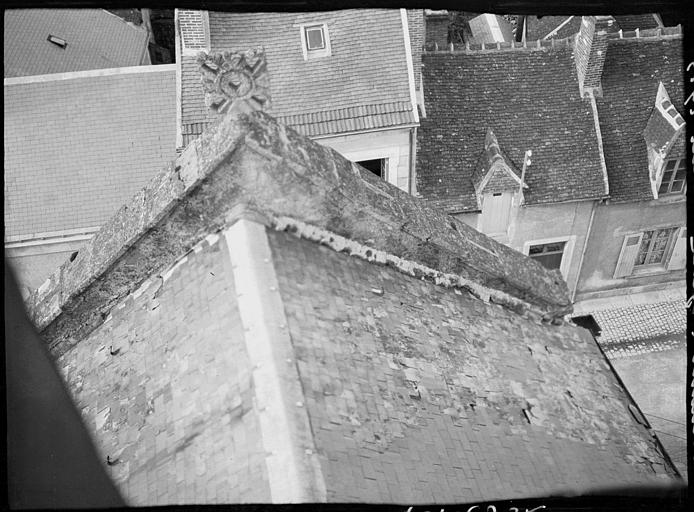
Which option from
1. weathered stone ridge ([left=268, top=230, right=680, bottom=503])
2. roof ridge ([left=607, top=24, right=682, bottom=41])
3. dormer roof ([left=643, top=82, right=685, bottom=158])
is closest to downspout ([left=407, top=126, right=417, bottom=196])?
dormer roof ([left=643, top=82, right=685, bottom=158])

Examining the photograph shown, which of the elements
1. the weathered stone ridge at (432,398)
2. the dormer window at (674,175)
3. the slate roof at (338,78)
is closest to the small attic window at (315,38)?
the slate roof at (338,78)

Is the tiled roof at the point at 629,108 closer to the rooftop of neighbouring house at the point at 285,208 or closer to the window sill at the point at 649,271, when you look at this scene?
the window sill at the point at 649,271

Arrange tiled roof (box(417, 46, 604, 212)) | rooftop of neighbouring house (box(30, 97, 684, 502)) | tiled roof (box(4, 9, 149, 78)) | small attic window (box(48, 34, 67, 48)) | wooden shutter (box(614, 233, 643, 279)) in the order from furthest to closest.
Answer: wooden shutter (box(614, 233, 643, 279)), tiled roof (box(417, 46, 604, 212)), small attic window (box(48, 34, 67, 48)), tiled roof (box(4, 9, 149, 78)), rooftop of neighbouring house (box(30, 97, 684, 502))

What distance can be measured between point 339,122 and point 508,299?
4.83 metres

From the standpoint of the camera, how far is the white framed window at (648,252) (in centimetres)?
1051

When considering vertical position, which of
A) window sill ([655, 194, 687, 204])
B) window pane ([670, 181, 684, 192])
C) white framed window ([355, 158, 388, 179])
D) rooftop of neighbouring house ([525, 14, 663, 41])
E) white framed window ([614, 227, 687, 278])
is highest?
rooftop of neighbouring house ([525, 14, 663, 41])

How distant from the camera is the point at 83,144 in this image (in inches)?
377

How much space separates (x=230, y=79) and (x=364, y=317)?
1679 millimetres

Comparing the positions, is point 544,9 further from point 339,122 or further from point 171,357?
point 339,122

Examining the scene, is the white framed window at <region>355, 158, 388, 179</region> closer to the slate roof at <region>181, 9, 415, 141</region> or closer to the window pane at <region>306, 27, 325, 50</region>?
the slate roof at <region>181, 9, 415, 141</region>

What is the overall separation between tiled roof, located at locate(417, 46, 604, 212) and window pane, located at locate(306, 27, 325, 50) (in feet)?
7.72

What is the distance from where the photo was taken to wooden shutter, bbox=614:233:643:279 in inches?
451

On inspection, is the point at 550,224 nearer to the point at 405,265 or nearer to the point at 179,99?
the point at 179,99

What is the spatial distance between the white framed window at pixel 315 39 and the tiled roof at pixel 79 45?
2.79 meters
